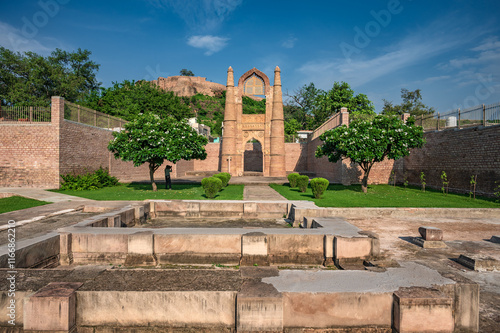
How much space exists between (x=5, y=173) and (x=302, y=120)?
51.1 m

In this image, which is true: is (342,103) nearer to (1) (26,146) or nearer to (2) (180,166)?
(2) (180,166)

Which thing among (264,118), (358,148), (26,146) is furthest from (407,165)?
(26,146)

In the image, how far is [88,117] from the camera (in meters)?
18.7

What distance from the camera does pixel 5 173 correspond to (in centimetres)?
1598

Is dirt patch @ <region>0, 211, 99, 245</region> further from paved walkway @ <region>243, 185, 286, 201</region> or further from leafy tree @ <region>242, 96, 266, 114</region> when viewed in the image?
leafy tree @ <region>242, 96, 266, 114</region>

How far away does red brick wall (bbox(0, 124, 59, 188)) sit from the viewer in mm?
15844

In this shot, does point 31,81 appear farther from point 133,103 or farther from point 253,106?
Result: point 253,106

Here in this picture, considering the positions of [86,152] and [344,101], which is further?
[344,101]

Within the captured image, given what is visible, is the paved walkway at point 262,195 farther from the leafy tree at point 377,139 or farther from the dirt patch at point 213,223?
the leafy tree at point 377,139

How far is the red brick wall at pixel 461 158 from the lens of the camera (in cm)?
1356

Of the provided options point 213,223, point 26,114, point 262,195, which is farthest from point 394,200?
point 26,114

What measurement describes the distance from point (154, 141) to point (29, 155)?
759 centimetres

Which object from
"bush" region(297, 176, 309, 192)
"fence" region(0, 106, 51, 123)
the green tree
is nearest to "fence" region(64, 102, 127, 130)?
"fence" region(0, 106, 51, 123)

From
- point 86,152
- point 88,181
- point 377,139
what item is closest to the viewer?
point 377,139
